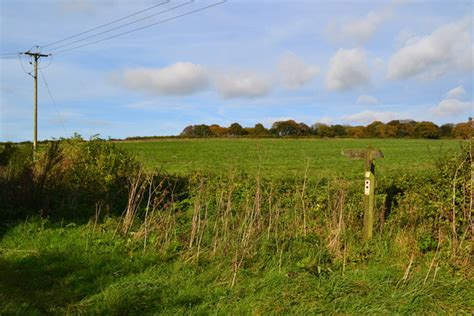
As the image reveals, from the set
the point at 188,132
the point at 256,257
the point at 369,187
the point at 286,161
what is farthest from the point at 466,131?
the point at 188,132

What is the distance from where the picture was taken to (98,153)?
11406 mm

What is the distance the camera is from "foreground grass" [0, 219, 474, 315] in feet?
14.8

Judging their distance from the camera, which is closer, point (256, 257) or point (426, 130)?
point (256, 257)

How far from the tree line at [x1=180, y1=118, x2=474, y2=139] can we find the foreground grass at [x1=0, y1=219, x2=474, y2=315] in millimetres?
86645

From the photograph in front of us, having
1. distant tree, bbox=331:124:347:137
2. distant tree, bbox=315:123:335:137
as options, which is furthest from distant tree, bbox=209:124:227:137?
distant tree, bbox=331:124:347:137

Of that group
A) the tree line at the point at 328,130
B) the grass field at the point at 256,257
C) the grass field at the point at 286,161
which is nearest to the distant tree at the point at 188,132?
the tree line at the point at 328,130

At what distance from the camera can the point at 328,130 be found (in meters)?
102

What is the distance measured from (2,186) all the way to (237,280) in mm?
7245

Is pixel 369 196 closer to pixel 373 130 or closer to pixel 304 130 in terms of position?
pixel 304 130

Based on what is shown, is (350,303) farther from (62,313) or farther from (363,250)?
(62,313)

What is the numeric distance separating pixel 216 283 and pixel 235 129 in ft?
332

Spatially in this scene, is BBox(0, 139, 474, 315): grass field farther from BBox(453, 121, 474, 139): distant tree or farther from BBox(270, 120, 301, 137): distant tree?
BBox(270, 120, 301, 137): distant tree

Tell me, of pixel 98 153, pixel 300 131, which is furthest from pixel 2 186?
pixel 300 131

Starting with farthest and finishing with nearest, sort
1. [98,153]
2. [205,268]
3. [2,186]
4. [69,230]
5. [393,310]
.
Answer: [98,153], [2,186], [69,230], [205,268], [393,310]
